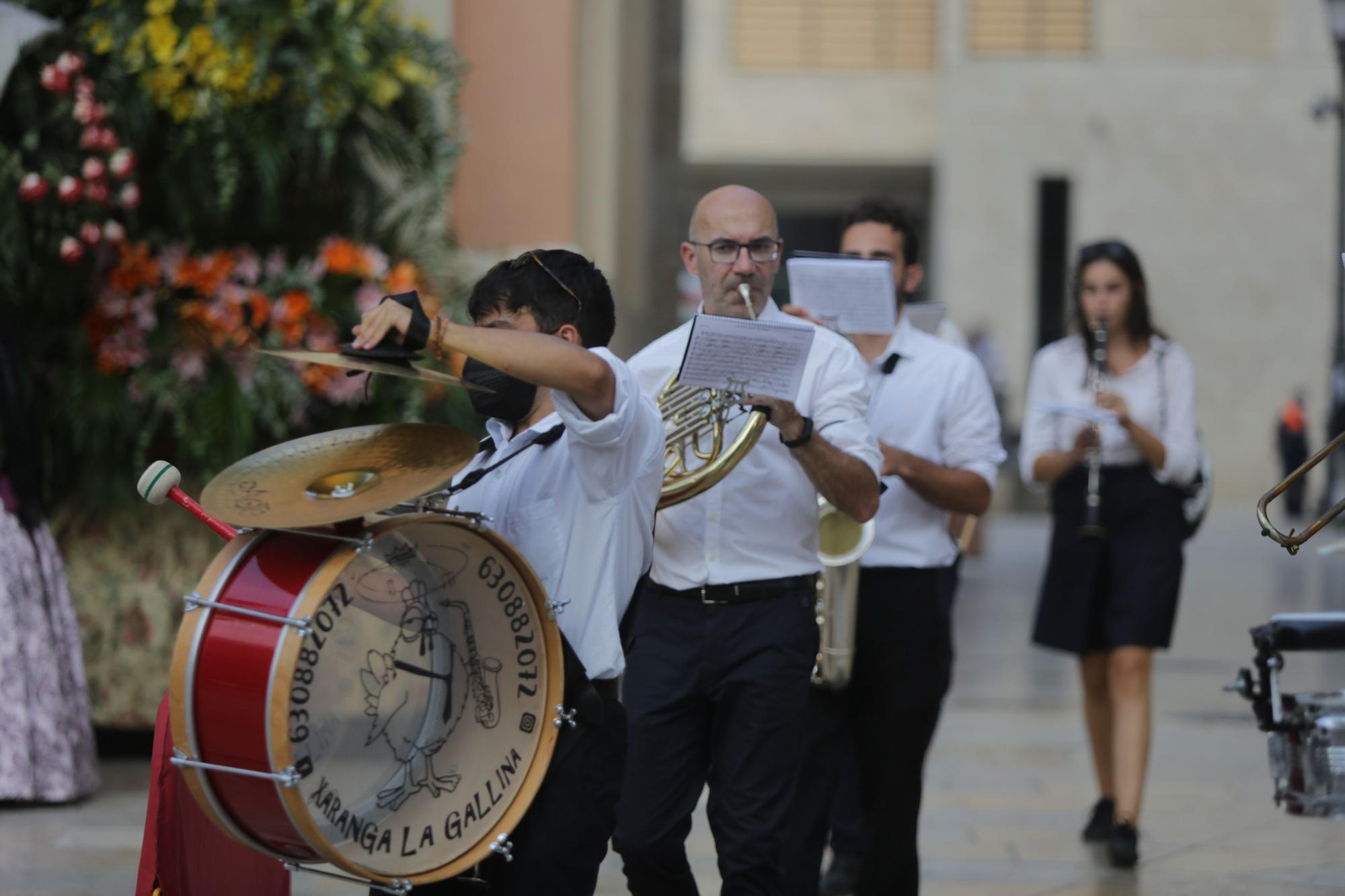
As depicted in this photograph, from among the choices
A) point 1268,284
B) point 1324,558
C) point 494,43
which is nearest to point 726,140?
point 1268,284

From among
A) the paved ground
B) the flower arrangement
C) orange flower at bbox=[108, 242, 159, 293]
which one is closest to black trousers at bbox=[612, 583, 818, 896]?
the paved ground

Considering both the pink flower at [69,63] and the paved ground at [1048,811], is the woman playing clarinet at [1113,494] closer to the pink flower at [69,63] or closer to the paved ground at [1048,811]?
the paved ground at [1048,811]

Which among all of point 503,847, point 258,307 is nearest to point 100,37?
point 258,307

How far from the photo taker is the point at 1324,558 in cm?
1667

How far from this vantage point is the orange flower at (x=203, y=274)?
6.78 meters

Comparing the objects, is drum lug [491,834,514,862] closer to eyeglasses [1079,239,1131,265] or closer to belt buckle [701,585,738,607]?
belt buckle [701,585,738,607]

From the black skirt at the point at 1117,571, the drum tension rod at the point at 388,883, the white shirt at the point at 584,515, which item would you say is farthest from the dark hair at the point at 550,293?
the black skirt at the point at 1117,571

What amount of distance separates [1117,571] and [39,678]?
11.7ft

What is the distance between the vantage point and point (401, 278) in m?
6.91

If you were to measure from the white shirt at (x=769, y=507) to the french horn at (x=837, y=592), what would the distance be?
47 centimetres

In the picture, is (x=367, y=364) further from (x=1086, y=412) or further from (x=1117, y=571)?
(x=1117, y=571)

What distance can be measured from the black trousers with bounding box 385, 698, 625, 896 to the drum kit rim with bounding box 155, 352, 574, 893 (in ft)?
0.28

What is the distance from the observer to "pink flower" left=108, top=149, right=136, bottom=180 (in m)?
6.50

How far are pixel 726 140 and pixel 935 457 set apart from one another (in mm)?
23869
